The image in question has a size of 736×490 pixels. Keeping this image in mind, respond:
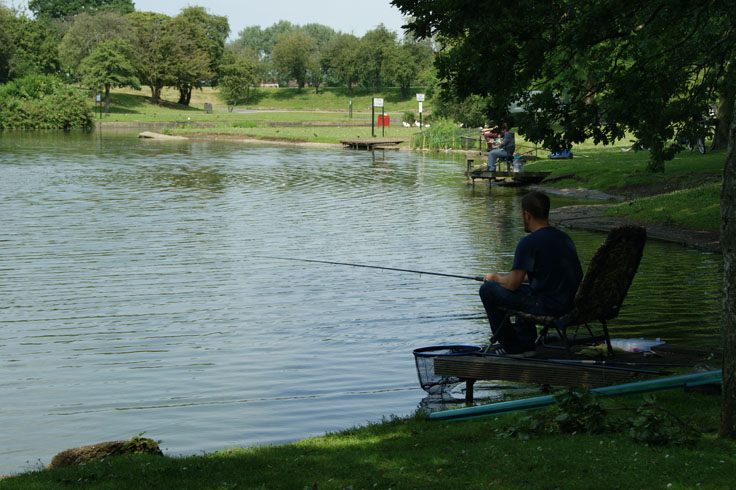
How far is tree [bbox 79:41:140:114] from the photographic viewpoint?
81.1m

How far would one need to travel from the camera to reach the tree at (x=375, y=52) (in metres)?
106

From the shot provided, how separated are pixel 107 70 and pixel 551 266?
81.3m

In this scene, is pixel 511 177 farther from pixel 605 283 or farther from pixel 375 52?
pixel 375 52

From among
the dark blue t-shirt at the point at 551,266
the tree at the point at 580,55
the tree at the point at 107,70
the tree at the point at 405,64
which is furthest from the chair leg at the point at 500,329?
the tree at the point at 405,64

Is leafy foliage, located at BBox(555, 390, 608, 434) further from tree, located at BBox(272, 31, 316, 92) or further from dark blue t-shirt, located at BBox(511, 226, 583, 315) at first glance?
tree, located at BBox(272, 31, 316, 92)

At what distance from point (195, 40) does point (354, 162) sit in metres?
62.1

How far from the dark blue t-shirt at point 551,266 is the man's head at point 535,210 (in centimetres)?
8

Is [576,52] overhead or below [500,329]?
overhead

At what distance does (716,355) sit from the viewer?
278 inches

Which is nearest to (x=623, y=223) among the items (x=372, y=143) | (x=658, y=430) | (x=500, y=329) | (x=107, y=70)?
(x=500, y=329)

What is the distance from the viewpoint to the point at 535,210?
711 centimetres

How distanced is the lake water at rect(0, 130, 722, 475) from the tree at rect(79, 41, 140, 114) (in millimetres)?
59085

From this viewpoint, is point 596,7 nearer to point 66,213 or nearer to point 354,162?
point 66,213

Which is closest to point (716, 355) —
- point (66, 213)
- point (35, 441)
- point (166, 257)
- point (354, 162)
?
point (35, 441)
